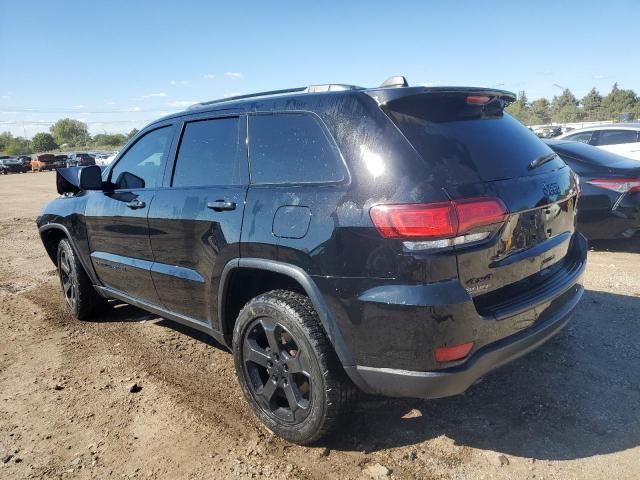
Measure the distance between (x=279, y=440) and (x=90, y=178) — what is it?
2495mm

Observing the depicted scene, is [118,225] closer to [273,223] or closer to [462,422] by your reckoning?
[273,223]

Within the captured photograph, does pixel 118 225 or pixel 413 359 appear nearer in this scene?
pixel 413 359

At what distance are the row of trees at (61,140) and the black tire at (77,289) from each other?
79306 mm

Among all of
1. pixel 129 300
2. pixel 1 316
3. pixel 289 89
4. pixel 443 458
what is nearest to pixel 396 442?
pixel 443 458

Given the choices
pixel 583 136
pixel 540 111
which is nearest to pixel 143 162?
pixel 583 136

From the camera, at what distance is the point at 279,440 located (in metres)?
2.77

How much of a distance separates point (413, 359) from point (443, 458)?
71cm

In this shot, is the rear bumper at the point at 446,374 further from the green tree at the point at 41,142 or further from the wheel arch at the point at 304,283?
the green tree at the point at 41,142

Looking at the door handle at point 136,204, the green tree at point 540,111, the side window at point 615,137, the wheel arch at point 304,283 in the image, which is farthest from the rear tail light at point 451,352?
the green tree at point 540,111

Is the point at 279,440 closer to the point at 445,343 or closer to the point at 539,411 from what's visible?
the point at 445,343

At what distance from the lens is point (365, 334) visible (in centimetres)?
226

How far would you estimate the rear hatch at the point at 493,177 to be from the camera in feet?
7.36

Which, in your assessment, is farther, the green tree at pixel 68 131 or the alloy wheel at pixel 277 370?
the green tree at pixel 68 131

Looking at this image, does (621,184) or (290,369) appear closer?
(290,369)
